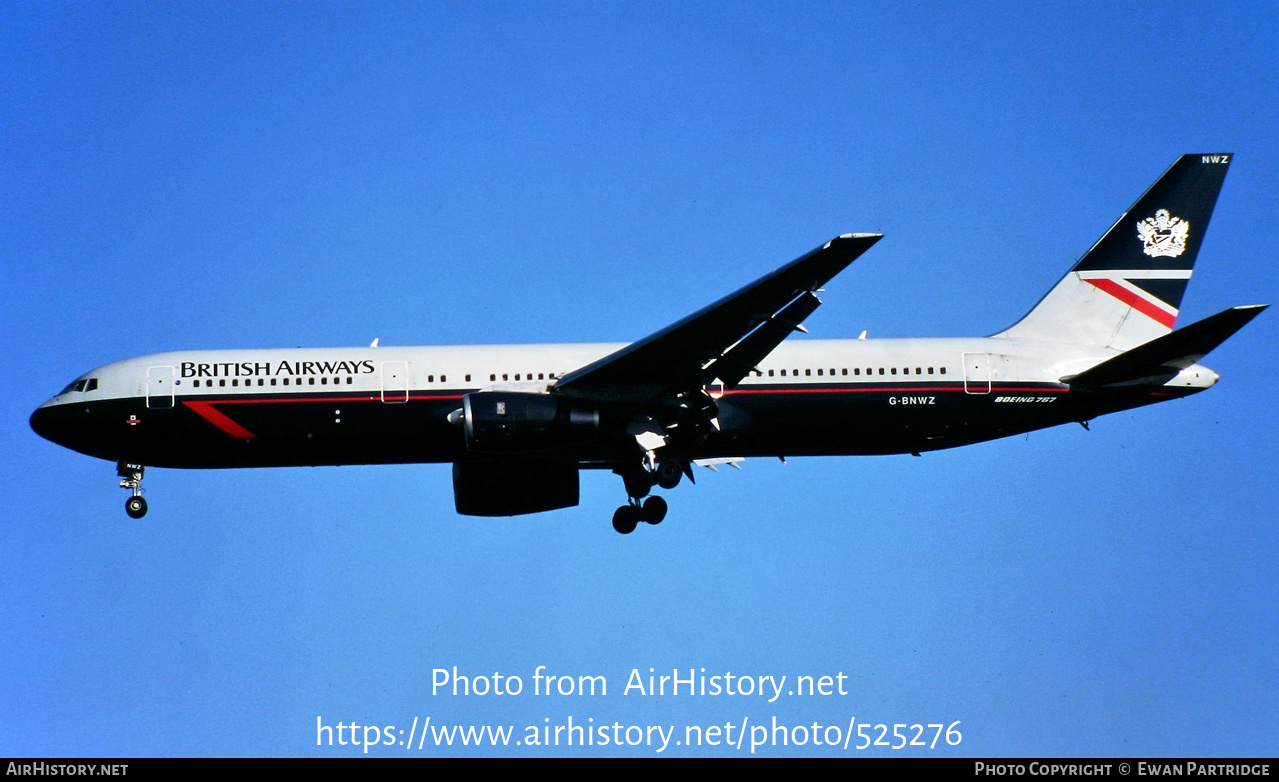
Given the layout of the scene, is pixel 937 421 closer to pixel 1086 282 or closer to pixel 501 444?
pixel 1086 282

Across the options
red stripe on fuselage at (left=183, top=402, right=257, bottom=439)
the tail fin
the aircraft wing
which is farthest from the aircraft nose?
the tail fin

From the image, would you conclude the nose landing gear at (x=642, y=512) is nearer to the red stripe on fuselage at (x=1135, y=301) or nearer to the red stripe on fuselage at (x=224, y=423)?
the red stripe on fuselage at (x=224, y=423)

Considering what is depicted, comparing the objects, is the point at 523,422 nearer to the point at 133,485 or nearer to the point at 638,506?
the point at 638,506

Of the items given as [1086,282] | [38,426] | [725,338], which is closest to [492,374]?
[725,338]

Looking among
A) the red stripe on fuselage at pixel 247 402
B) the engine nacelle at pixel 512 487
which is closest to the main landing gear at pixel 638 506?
the engine nacelle at pixel 512 487

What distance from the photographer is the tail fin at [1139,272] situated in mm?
35188

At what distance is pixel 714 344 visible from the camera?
30156mm

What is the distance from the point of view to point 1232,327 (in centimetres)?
2892

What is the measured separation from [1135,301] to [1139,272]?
0.80 meters

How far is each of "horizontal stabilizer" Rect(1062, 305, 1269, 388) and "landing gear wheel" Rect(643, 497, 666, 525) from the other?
9980mm

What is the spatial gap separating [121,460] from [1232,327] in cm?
2494

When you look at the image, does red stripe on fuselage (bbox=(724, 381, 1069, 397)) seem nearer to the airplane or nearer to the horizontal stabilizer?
the airplane

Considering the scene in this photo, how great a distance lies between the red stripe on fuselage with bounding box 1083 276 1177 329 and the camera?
35.5m

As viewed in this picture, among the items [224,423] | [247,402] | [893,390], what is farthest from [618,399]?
[224,423]
